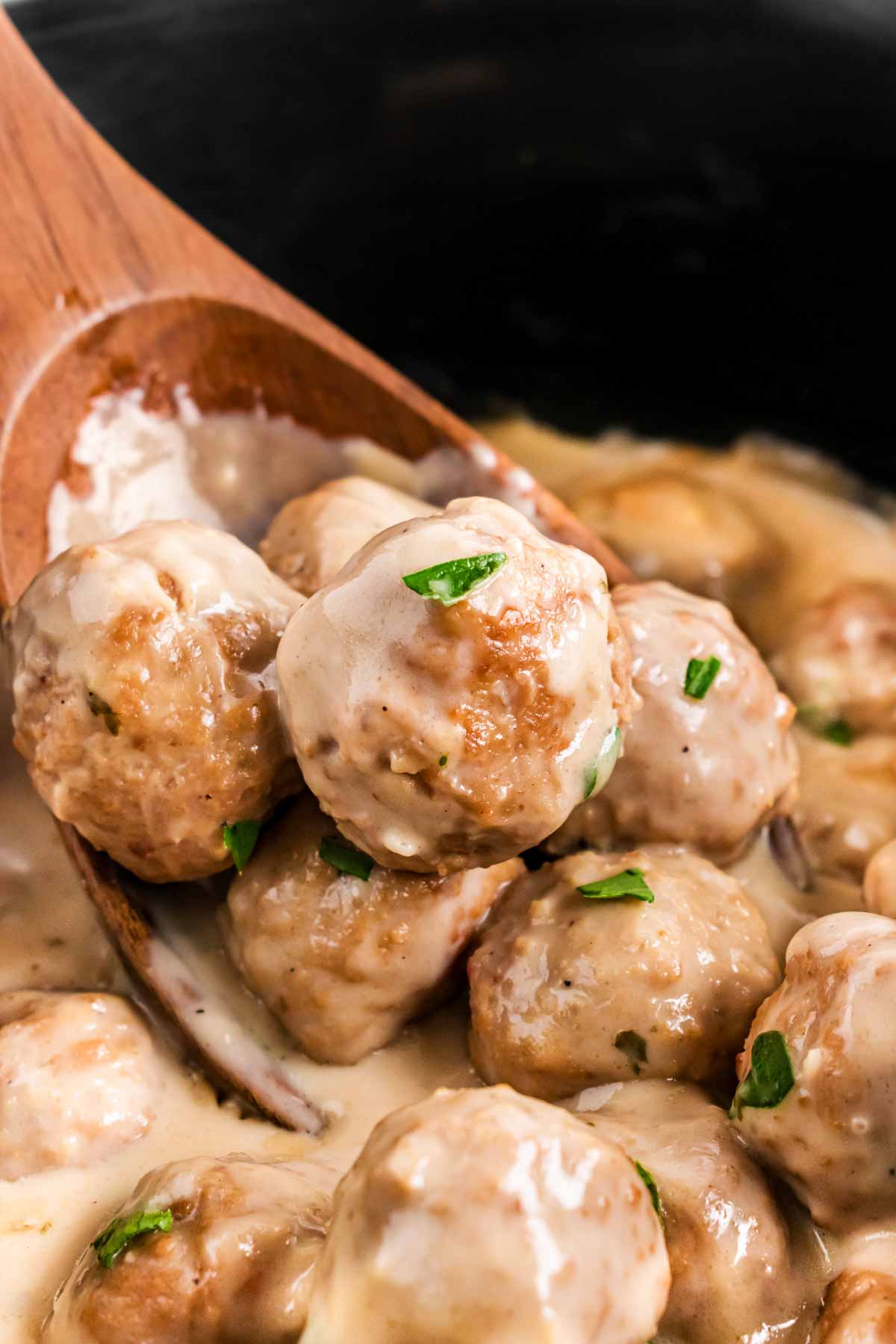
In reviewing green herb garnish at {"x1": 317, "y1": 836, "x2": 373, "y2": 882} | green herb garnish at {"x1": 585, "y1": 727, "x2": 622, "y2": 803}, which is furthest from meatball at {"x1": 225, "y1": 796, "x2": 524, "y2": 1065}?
green herb garnish at {"x1": 585, "y1": 727, "x2": 622, "y2": 803}

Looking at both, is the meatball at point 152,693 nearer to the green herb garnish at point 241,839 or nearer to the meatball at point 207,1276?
the green herb garnish at point 241,839

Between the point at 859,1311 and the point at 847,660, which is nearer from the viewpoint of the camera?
the point at 859,1311

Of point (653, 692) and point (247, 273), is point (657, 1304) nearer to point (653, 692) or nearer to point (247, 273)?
point (653, 692)

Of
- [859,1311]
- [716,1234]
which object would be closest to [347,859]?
[716,1234]

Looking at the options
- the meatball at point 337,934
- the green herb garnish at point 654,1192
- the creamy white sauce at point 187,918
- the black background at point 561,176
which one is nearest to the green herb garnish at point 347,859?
the meatball at point 337,934

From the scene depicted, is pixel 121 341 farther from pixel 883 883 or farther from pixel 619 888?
pixel 883 883
